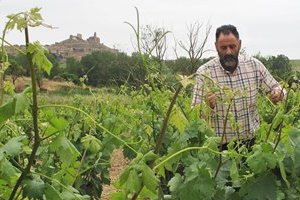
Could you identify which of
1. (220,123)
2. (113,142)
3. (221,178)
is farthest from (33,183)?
(220,123)

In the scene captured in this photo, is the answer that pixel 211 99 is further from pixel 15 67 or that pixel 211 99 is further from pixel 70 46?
pixel 70 46

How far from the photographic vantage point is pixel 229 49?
15.3ft

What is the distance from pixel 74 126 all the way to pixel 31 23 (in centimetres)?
330

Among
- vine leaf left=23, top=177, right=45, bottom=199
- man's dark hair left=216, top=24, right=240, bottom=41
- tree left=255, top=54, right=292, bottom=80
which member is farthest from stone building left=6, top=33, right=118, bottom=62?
tree left=255, top=54, right=292, bottom=80

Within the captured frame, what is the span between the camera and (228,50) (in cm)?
465

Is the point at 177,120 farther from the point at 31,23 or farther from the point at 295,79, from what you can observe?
the point at 295,79

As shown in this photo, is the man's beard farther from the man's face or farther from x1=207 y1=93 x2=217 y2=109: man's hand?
x1=207 y1=93 x2=217 y2=109: man's hand

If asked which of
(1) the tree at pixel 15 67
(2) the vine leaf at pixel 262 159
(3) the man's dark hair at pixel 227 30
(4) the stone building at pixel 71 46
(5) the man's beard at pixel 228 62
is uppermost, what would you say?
(4) the stone building at pixel 71 46

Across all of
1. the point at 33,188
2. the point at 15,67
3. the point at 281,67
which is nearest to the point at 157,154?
the point at 33,188

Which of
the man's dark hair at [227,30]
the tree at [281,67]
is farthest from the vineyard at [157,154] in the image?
the man's dark hair at [227,30]

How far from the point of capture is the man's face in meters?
4.61

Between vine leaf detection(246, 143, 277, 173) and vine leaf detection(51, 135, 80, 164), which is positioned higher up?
vine leaf detection(51, 135, 80, 164)

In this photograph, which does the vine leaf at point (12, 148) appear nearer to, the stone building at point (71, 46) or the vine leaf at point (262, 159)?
the vine leaf at point (262, 159)

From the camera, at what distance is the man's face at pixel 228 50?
15.1 ft
